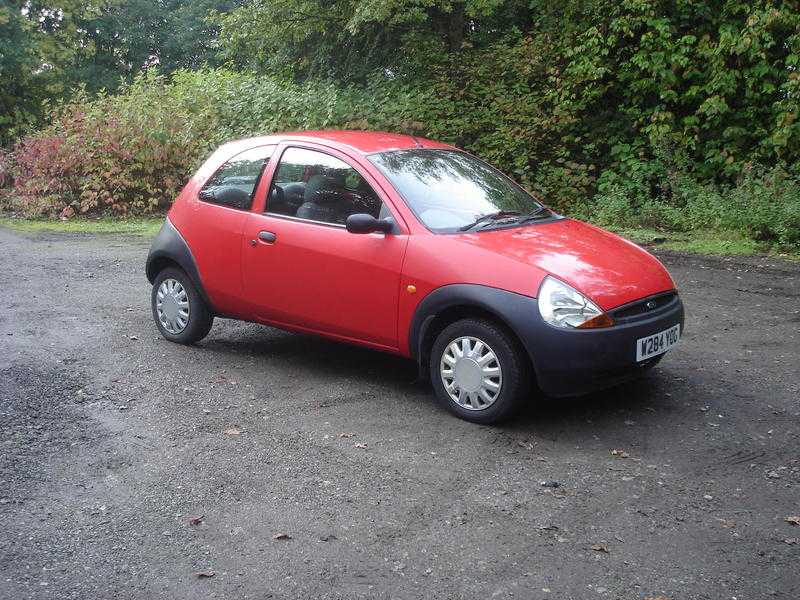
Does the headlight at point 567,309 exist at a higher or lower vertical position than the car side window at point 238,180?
lower

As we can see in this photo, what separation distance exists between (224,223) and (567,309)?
3017 mm

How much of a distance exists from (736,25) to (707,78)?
2.96ft

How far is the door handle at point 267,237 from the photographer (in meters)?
6.73

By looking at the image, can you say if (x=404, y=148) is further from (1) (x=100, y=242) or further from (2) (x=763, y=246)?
(1) (x=100, y=242)

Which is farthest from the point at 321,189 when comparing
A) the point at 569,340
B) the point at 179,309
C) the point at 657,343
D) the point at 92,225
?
the point at 92,225

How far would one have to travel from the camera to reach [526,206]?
6.83 meters

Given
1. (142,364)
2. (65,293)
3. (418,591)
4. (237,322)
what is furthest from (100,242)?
(418,591)

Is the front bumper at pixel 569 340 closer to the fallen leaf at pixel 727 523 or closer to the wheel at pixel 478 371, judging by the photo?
the wheel at pixel 478 371

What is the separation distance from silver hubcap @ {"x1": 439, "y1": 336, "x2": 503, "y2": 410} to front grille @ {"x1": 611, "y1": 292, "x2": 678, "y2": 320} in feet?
2.65

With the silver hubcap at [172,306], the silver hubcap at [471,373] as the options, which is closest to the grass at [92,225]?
the silver hubcap at [172,306]

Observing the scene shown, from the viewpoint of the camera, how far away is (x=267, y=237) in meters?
6.76

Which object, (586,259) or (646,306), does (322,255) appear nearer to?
(586,259)

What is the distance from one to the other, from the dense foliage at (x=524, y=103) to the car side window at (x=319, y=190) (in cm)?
729

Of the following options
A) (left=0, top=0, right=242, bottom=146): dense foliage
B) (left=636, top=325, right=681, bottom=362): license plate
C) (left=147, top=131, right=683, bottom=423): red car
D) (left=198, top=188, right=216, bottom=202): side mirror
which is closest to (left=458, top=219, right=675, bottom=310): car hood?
(left=147, top=131, right=683, bottom=423): red car
